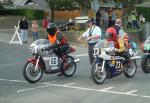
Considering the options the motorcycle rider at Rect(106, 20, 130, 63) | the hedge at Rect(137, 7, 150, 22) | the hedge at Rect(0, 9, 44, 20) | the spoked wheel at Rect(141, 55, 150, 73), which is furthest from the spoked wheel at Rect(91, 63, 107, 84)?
the hedge at Rect(137, 7, 150, 22)

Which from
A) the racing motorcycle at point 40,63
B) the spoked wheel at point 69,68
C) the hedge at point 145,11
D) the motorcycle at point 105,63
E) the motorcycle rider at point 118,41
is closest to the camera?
the motorcycle at point 105,63

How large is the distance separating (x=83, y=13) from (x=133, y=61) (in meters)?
19.2

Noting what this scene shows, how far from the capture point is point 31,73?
13.4m

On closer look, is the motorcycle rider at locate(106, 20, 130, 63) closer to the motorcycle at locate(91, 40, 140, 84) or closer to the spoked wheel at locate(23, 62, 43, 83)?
the motorcycle at locate(91, 40, 140, 84)

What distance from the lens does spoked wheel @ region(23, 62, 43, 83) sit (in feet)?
43.7

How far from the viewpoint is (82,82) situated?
13742mm

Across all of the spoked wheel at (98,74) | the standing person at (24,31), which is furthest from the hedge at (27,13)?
the spoked wheel at (98,74)

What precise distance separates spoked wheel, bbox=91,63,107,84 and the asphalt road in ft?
0.50

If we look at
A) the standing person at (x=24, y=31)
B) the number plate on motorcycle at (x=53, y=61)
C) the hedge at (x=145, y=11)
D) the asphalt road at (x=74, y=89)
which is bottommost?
the asphalt road at (x=74, y=89)

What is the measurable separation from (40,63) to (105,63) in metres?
1.83

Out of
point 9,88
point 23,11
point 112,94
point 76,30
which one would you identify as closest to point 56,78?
point 9,88

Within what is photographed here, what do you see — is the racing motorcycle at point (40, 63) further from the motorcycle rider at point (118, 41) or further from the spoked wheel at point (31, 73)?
the motorcycle rider at point (118, 41)

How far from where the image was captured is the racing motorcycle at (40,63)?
44.1 ft

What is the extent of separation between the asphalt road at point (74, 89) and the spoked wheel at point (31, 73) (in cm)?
16
